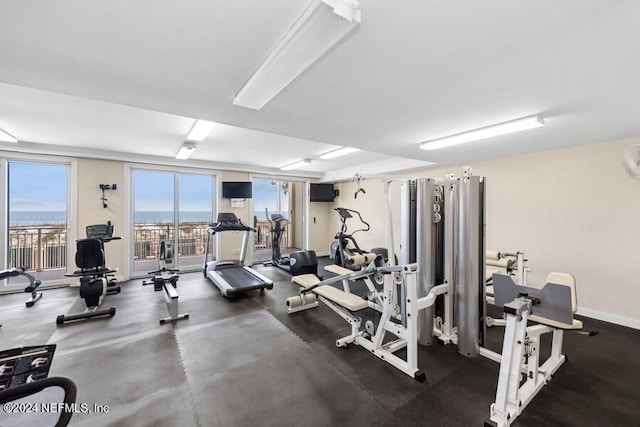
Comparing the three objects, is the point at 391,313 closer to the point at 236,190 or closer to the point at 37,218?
the point at 236,190

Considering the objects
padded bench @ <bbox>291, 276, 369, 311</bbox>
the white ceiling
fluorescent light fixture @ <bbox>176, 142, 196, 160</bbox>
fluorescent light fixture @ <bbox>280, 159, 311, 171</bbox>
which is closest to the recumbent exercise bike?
the white ceiling

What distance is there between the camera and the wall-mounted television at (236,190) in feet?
20.8

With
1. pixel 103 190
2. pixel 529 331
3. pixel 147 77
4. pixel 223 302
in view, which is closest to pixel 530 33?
pixel 529 331

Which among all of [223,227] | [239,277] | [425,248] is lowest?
[239,277]

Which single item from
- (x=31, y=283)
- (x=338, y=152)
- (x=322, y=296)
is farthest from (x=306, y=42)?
(x=31, y=283)

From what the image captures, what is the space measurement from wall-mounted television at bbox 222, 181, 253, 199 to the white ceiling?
305cm

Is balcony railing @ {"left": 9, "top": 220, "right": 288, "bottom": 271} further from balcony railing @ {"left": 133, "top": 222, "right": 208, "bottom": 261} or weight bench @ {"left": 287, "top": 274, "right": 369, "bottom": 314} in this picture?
weight bench @ {"left": 287, "top": 274, "right": 369, "bottom": 314}

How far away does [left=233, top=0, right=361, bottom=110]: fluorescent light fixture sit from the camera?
117 cm

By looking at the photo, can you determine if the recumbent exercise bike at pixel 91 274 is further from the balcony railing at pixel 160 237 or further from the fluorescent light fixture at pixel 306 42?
the fluorescent light fixture at pixel 306 42

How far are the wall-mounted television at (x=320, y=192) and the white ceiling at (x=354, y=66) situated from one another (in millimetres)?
4576

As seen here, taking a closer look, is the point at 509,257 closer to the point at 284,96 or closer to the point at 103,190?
the point at 284,96

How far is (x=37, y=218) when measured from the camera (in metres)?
4.92

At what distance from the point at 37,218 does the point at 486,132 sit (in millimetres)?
7666

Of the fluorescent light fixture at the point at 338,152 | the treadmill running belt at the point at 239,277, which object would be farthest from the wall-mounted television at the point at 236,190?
the fluorescent light fixture at the point at 338,152
